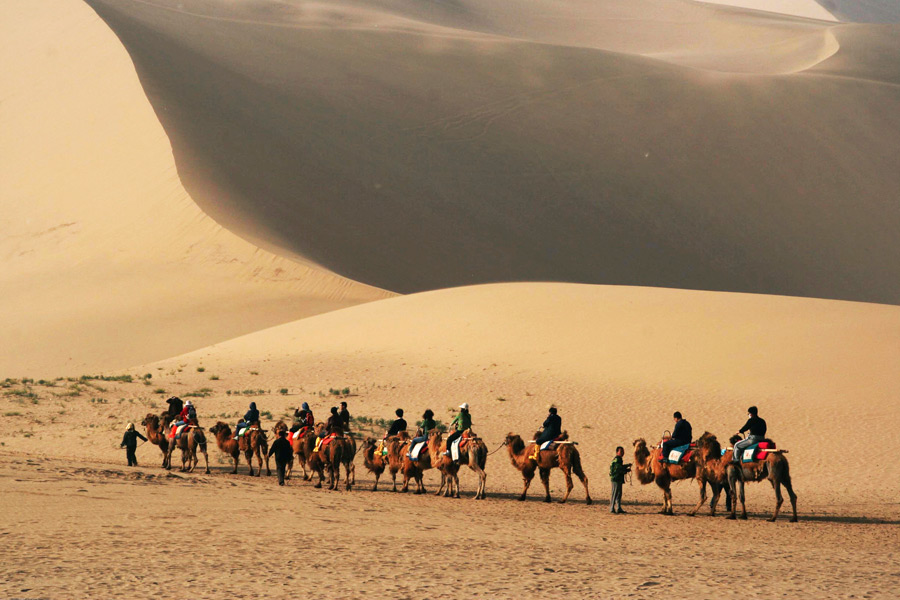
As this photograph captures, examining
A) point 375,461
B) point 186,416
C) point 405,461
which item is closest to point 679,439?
point 405,461

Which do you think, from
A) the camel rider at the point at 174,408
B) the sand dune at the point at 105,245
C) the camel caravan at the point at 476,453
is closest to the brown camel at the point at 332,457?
the camel caravan at the point at 476,453

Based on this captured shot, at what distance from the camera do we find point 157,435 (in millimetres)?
19109

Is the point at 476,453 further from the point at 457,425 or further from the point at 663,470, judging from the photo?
the point at 663,470

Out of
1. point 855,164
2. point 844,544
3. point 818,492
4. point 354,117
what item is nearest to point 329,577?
point 844,544

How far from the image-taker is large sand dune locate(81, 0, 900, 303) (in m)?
48.3

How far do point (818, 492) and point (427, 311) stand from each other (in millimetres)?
16195

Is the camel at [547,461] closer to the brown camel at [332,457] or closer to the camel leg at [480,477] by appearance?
the camel leg at [480,477]

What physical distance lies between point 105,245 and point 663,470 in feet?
109

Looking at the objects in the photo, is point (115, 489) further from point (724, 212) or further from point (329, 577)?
point (724, 212)

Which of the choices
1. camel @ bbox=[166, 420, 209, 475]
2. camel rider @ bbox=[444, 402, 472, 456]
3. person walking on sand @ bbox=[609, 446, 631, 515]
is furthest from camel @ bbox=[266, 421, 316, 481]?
person walking on sand @ bbox=[609, 446, 631, 515]

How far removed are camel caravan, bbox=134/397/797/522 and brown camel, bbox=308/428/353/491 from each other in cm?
2

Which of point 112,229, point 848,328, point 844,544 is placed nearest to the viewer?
point 844,544

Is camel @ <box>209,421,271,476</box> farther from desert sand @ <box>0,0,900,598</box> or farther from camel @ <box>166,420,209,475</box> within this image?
camel @ <box>166,420,209,475</box>

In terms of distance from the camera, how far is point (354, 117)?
57.2 metres
